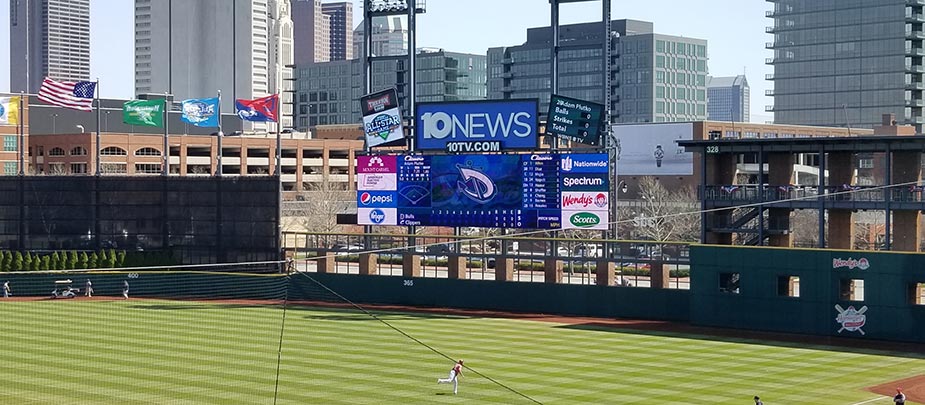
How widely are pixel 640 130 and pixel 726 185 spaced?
70427 millimetres

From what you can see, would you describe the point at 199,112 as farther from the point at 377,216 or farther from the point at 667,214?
the point at 667,214

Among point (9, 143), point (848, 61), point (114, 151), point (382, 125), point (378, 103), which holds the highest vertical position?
point (848, 61)

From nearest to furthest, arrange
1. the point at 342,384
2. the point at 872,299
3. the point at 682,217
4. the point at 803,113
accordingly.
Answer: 1. the point at 342,384
2. the point at 872,299
3. the point at 682,217
4. the point at 803,113

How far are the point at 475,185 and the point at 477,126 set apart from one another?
2877 millimetres

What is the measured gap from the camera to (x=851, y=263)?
48.7m

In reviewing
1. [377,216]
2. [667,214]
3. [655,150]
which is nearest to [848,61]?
[655,150]

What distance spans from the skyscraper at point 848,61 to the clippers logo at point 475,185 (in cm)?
11366

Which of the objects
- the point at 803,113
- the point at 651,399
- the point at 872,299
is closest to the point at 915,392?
the point at 651,399

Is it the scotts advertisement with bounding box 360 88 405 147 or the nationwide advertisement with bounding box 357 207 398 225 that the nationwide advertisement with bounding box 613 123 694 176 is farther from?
the nationwide advertisement with bounding box 357 207 398 225

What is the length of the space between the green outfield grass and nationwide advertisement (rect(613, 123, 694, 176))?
6797 cm

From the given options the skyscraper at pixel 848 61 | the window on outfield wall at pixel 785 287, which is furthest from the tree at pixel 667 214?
the skyscraper at pixel 848 61

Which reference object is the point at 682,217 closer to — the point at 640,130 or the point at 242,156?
the point at 640,130

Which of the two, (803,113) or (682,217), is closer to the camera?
(682,217)

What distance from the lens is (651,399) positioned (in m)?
35.2
